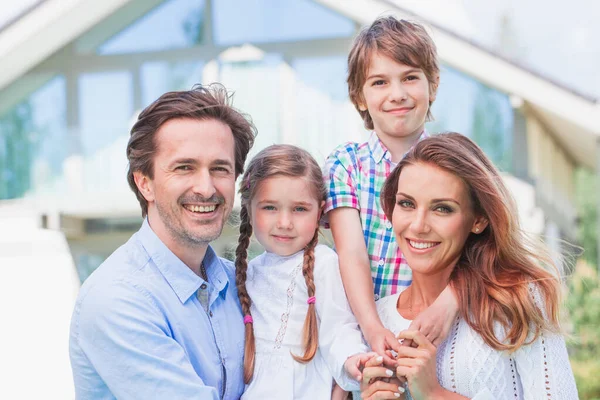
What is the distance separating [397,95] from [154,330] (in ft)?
4.55

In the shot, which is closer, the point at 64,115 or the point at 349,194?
the point at 349,194

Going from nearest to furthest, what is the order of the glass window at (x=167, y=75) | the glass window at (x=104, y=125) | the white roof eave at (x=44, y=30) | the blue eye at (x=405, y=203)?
1. the blue eye at (x=405, y=203)
2. the white roof eave at (x=44, y=30)
3. the glass window at (x=104, y=125)
4. the glass window at (x=167, y=75)

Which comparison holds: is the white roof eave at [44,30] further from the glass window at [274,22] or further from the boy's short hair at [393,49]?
the boy's short hair at [393,49]

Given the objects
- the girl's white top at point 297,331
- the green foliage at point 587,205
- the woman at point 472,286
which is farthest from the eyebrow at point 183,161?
the green foliage at point 587,205

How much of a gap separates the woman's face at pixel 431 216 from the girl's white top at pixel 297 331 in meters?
0.39

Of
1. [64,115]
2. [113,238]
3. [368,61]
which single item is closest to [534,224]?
[113,238]

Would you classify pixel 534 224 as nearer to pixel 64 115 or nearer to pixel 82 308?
pixel 64 115


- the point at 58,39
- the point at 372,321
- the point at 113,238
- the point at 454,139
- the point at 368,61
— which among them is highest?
the point at 58,39

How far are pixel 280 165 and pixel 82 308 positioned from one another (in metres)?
0.98

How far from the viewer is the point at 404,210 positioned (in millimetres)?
3064

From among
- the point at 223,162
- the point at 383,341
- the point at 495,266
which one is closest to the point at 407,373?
the point at 383,341

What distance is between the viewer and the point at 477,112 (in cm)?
1291

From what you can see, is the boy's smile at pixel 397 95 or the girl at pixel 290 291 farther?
the boy's smile at pixel 397 95

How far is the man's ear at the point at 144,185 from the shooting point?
3340 mm
